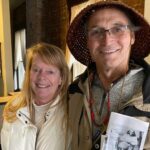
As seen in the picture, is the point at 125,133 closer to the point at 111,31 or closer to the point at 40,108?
the point at 111,31

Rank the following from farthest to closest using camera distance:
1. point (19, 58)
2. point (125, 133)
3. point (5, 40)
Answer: point (19, 58), point (5, 40), point (125, 133)

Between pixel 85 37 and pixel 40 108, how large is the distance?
19.0 inches

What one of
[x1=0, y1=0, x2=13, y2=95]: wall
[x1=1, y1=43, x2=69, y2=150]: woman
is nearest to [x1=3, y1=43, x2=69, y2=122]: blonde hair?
[x1=1, y1=43, x2=69, y2=150]: woman

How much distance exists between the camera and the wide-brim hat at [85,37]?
104 centimetres

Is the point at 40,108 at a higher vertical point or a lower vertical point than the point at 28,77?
lower

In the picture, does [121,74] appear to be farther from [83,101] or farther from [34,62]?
[34,62]

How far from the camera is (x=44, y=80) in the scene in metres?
1.38

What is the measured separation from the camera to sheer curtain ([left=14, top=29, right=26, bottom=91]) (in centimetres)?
461

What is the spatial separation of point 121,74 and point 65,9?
2.96 m

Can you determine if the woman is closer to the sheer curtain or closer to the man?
the man

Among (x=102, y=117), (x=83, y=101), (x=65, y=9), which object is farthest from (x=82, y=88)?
(x=65, y=9)

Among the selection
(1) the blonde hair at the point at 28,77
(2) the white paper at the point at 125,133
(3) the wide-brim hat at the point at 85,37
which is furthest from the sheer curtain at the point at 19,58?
(2) the white paper at the point at 125,133

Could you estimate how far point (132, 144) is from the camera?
2.94ft

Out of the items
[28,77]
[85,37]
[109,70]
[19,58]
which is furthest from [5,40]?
[109,70]
